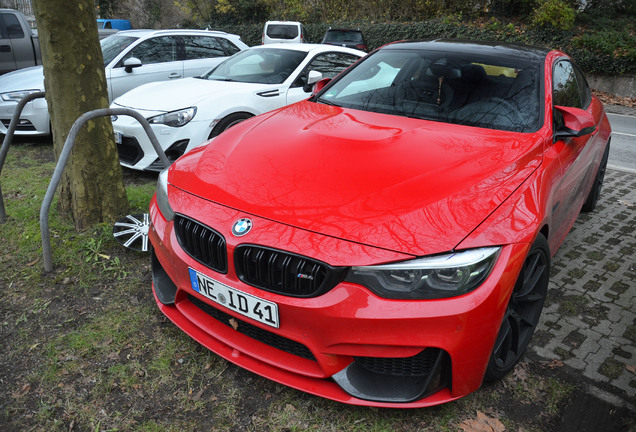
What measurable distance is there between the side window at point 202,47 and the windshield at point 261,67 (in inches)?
64.2

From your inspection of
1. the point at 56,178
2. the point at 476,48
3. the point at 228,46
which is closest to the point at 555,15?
the point at 228,46

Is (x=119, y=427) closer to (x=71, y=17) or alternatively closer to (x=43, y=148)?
(x=71, y=17)

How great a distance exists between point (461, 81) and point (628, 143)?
262 inches

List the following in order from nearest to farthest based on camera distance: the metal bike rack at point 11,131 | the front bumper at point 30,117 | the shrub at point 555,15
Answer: the metal bike rack at point 11,131 < the front bumper at point 30,117 < the shrub at point 555,15

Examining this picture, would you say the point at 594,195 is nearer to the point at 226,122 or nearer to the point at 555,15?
the point at 226,122

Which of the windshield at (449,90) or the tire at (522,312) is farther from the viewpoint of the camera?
the windshield at (449,90)

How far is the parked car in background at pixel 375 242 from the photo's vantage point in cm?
195

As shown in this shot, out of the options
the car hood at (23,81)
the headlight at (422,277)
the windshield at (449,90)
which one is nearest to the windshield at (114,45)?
the car hood at (23,81)

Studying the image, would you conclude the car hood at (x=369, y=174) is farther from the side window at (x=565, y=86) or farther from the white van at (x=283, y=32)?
the white van at (x=283, y=32)

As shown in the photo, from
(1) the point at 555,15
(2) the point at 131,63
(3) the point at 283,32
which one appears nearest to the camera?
(2) the point at 131,63

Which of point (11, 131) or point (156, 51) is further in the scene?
point (156, 51)

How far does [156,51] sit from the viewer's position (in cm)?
740

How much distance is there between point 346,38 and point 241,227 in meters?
15.4

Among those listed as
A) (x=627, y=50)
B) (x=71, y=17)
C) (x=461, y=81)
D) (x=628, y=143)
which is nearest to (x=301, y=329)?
(x=461, y=81)
